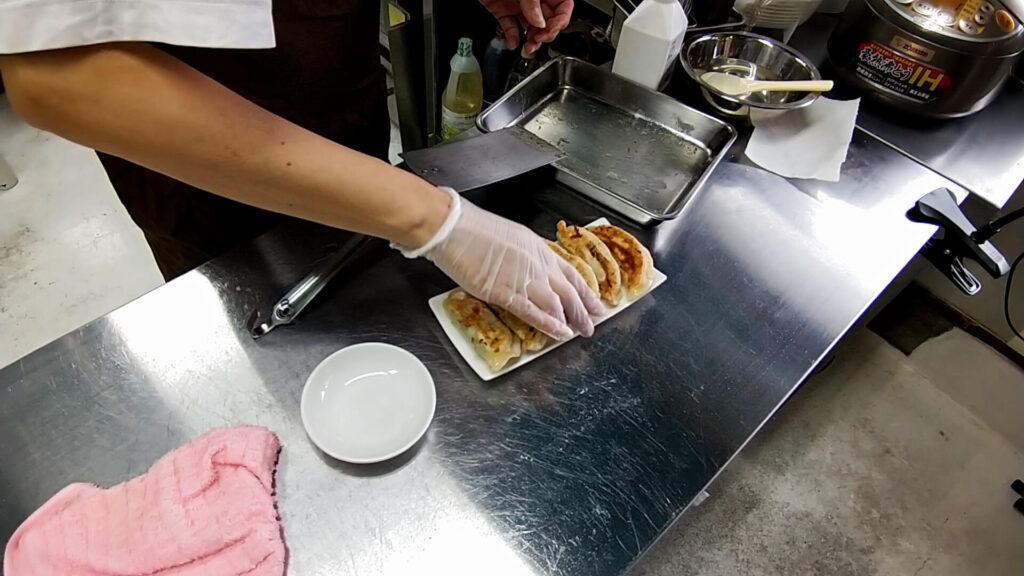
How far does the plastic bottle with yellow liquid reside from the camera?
5.34ft

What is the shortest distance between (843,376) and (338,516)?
66.2 inches

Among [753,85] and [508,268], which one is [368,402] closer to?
[508,268]

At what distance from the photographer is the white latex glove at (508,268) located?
84 centimetres

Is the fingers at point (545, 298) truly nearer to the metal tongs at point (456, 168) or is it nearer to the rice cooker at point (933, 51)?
the metal tongs at point (456, 168)

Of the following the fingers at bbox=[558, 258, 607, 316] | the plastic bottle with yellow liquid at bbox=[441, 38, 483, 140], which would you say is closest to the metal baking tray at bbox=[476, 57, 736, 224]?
the fingers at bbox=[558, 258, 607, 316]

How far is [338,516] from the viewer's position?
0.76 metres

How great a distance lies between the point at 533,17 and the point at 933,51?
78 cm

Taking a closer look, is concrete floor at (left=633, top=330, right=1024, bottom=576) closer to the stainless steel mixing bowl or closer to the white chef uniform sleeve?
the stainless steel mixing bowl

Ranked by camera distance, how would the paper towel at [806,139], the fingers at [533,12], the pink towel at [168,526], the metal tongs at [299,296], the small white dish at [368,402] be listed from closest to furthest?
the pink towel at [168,526] → the small white dish at [368,402] → the metal tongs at [299,296] → the fingers at [533,12] → the paper towel at [806,139]

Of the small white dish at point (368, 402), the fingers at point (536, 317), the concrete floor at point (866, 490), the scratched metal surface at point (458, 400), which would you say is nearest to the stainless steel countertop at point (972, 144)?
the scratched metal surface at point (458, 400)

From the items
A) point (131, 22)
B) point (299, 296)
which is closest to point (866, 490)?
point (299, 296)

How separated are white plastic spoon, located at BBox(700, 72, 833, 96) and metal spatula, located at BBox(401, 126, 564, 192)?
465mm

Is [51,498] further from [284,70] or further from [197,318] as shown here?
[284,70]

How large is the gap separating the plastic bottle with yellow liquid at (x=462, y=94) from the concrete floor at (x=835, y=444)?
3.47 feet
